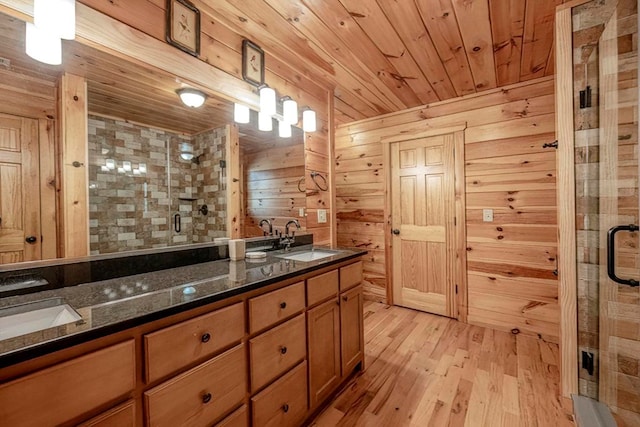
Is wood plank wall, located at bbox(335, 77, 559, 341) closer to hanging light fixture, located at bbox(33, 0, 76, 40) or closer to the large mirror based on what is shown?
the large mirror

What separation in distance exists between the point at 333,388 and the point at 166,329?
119 centimetres

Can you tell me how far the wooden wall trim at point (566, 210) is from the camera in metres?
1.61

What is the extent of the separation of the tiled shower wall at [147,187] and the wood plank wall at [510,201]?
2404 mm

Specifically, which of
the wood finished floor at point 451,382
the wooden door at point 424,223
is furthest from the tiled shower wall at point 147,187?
the wooden door at point 424,223

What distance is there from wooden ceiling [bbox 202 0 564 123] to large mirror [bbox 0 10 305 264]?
2.05 ft

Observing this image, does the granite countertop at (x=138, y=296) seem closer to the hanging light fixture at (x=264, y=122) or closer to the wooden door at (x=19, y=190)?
the wooden door at (x=19, y=190)

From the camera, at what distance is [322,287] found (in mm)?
1596

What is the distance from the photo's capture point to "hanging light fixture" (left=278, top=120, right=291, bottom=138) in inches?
87.1

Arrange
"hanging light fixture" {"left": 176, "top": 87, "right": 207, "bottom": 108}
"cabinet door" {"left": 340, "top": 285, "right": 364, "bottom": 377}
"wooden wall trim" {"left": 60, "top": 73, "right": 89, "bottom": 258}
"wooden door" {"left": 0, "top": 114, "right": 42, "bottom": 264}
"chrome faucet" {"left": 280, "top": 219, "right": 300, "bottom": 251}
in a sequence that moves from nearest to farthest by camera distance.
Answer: "wooden door" {"left": 0, "top": 114, "right": 42, "bottom": 264}
"wooden wall trim" {"left": 60, "top": 73, "right": 89, "bottom": 258}
"hanging light fixture" {"left": 176, "top": 87, "right": 207, "bottom": 108}
"cabinet door" {"left": 340, "top": 285, "right": 364, "bottom": 377}
"chrome faucet" {"left": 280, "top": 219, "right": 300, "bottom": 251}

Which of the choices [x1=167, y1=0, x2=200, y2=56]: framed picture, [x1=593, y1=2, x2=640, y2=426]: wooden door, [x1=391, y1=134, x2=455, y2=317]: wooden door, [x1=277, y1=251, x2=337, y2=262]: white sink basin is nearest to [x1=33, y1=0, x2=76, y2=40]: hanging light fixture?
[x1=167, y1=0, x2=200, y2=56]: framed picture

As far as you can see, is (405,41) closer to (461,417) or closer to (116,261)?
(116,261)

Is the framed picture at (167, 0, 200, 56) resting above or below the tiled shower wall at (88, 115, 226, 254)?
above

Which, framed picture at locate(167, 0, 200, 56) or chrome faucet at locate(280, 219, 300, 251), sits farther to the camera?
chrome faucet at locate(280, 219, 300, 251)

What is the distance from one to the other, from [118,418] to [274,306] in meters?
0.63
